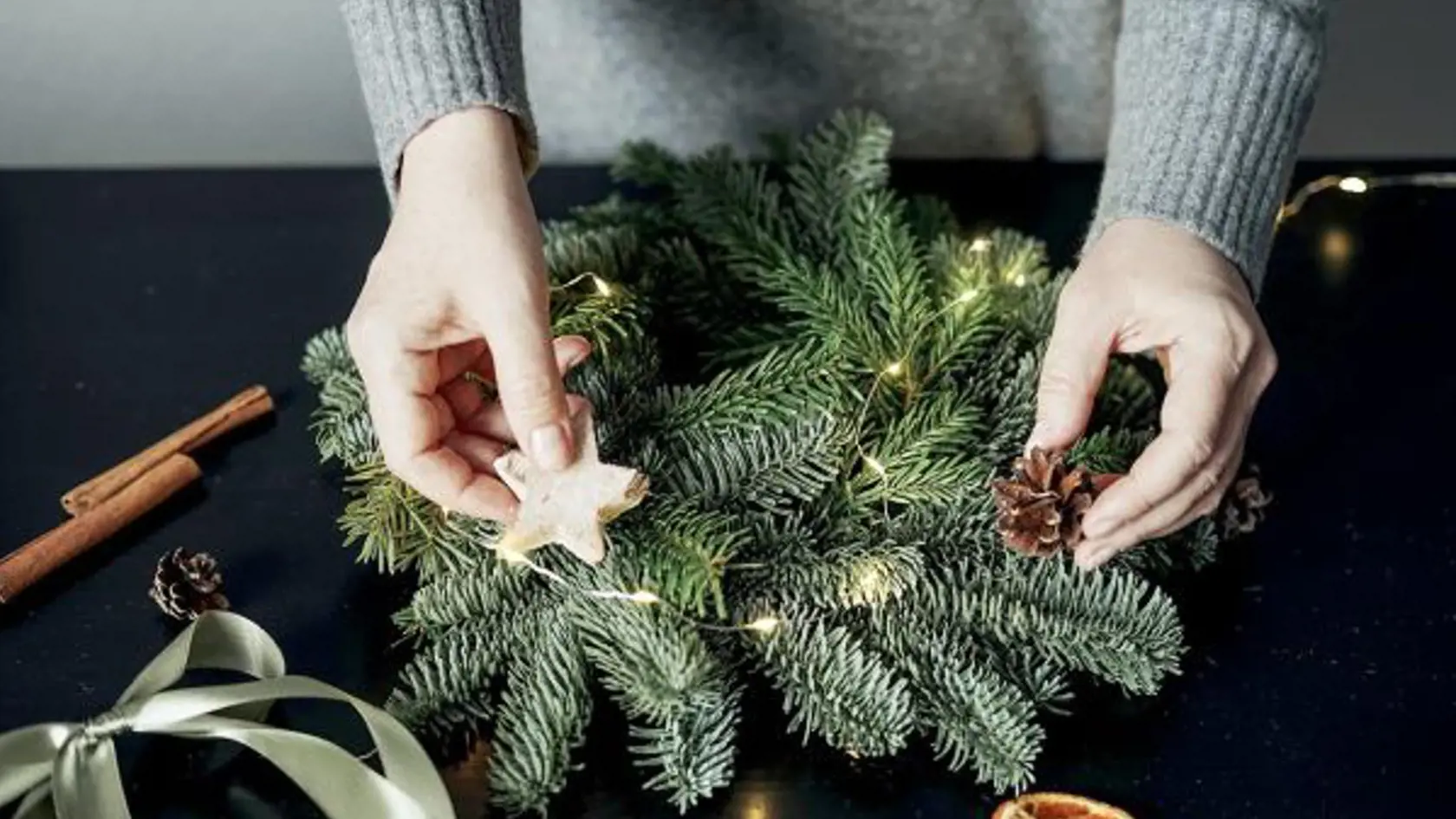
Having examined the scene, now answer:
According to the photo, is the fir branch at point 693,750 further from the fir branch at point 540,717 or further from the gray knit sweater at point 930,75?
the gray knit sweater at point 930,75

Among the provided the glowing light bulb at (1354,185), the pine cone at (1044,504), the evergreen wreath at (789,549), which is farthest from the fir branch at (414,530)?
the glowing light bulb at (1354,185)

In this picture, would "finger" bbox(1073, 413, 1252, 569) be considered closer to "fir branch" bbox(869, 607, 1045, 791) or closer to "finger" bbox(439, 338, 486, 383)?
"fir branch" bbox(869, 607, 1045, 791)

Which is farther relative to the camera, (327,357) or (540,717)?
(327,357)

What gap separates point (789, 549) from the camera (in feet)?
2.97

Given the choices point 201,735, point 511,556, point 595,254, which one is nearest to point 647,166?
point 595,254

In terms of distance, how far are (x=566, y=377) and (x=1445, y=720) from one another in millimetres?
443

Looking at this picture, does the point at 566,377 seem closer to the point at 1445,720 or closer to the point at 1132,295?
the point at 1132,295

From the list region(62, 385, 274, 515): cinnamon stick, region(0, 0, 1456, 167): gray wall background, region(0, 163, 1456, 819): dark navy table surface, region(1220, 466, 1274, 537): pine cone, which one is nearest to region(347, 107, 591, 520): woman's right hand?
region(0, 163, 1456, 819): dark navy table surface

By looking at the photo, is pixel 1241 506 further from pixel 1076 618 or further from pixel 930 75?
pixel 930 75

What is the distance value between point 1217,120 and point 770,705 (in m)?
0.36

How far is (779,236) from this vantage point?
3.42 ft

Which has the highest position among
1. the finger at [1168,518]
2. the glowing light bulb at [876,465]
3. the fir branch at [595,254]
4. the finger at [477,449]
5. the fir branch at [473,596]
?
the fir branch at [595,254]

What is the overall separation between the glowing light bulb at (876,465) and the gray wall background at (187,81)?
0.52m

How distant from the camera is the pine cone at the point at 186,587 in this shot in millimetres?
951
